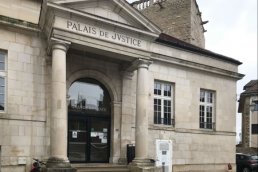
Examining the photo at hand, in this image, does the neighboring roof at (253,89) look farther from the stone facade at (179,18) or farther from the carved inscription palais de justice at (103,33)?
the carved inscription palais de justice at (103,33)

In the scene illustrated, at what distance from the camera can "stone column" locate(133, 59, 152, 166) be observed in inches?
492

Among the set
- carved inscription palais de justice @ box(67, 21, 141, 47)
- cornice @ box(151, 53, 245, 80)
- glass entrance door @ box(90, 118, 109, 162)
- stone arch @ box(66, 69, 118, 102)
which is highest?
carved inscription palais de justice @ box(67, 21, 141, 47)

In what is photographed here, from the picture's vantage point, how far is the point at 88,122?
44.8 ft

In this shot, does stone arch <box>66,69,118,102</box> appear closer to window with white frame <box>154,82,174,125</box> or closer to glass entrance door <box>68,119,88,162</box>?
glass entrance door <box>68,119,88,162</box>

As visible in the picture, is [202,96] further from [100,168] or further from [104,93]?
[100,168]

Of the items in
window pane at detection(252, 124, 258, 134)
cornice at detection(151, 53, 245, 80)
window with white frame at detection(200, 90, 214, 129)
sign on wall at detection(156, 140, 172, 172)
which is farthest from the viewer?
window pane at detection(252, 124, 258, 134)

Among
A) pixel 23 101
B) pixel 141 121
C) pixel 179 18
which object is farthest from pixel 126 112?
pixel 179 18

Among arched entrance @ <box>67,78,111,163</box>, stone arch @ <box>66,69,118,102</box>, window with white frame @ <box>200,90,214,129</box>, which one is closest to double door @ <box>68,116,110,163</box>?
arched entrance @ <box>67,78,111,163</box>

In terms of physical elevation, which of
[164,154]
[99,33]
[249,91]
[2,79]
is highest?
[99,33]

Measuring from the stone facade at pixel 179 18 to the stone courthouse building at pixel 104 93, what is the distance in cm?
604

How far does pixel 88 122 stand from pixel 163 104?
13.5ft

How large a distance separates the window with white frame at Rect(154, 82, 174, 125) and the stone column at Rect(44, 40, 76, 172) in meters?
5.89

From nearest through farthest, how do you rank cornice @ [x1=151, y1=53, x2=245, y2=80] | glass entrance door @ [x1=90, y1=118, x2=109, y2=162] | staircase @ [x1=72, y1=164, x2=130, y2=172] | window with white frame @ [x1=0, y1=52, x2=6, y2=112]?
window with white frame @ [x1=0, y1=52, x2=6, y2=112]
staircase @ [x1=72, y1=164, x2=130, y2=172]
glass entrance door @ [x1=90, y1=118, x2=109, y2=162]
cornice @ [x1=151, y1=53, x2=245, y2=80]

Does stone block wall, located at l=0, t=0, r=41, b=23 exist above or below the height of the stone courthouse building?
above
